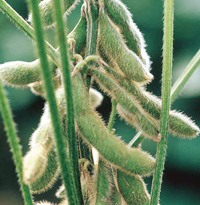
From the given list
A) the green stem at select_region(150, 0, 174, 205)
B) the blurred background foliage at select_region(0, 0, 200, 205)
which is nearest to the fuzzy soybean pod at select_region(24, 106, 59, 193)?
the green stem at select_region(150, 0, 174, 205)

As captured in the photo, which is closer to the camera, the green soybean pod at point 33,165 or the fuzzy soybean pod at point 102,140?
the green soybean pod at point 33,165

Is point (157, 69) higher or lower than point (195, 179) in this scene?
higher

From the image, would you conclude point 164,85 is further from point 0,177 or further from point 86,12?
point 0,177

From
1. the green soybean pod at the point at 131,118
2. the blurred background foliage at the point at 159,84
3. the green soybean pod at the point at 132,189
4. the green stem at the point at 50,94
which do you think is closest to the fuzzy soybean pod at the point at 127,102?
the green soybean pod at the point at 131,118

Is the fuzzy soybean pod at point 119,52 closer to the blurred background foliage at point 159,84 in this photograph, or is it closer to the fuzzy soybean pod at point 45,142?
the fuzzy soybean pod at point 45,142

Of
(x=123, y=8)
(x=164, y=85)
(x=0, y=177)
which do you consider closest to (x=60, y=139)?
(x=164, y=85)

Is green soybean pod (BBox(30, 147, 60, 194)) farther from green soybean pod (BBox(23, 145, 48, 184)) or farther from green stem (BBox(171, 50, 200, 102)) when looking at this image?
green stem (BBox(171, 50, 200, 102))
